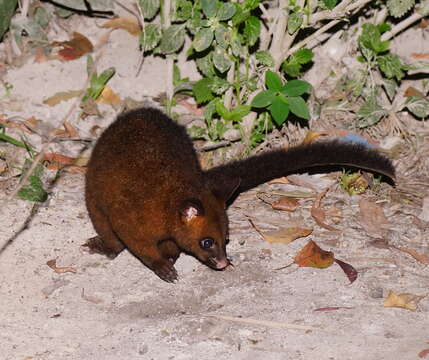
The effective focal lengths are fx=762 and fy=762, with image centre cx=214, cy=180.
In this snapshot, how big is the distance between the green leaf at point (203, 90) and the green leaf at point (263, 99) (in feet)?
1.45

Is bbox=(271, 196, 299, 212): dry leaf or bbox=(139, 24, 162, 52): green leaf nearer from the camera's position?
bbox=(271, 196, 299, 212): dry leaf

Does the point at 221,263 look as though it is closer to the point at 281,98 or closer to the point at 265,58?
the point at 281,98

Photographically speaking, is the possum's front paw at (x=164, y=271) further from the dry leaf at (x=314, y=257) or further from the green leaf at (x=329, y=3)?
the green leaf at (x=329, y=3)

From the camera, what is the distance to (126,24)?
251 inches

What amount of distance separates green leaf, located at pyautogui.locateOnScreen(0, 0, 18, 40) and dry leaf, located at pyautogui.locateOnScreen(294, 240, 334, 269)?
3002 mm

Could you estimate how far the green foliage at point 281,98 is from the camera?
5.23 m

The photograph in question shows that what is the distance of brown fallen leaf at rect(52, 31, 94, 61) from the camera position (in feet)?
20.8

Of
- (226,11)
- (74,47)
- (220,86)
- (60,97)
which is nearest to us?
(226,11)

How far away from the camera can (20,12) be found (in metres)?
6.21

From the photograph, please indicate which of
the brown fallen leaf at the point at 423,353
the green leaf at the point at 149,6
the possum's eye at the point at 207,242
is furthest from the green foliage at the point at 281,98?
the brown fallen leaf at the point at 423,353

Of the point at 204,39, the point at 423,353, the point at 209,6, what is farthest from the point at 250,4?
the point at 423,353

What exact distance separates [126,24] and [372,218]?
2.65 metres

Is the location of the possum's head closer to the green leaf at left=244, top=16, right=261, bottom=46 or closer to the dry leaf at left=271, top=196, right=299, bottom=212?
the dry leaf at left=271, top=196, right=299, bottom=212

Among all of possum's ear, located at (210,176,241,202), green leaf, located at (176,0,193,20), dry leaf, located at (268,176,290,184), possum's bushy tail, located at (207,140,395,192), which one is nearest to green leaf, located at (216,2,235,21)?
green leaf, located at (176,0,193,20)
